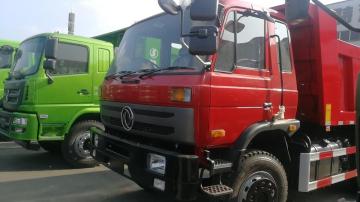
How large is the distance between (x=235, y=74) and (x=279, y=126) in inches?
33.4

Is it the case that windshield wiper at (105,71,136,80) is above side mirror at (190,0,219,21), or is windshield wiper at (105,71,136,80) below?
below

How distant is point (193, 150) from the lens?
4129mm

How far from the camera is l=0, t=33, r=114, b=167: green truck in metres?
7.04

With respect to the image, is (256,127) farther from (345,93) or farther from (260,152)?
(345,93)

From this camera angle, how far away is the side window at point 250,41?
4.41 metres

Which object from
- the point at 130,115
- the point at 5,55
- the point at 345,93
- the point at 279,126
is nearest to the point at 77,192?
the point at 130,115

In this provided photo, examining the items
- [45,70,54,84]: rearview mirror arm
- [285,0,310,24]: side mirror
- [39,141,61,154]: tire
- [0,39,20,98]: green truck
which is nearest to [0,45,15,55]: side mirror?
[0,39,20,98]: green truck

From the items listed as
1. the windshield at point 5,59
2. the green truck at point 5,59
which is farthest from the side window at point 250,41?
the windshield at point 5,59

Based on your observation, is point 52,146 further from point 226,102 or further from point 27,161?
point 226,102

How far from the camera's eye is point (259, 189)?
4527 mm

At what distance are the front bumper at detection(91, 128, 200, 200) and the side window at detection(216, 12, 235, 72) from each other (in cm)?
97

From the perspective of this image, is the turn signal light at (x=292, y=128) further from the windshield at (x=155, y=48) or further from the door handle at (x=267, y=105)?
A: the windshield at (x=155, y=48)

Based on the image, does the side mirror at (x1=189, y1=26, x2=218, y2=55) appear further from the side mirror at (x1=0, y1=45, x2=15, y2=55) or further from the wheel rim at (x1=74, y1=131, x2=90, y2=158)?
the side mirror at (x1=0, y1=45, x2=15, y2=55)

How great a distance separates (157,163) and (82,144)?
3.59 metres
